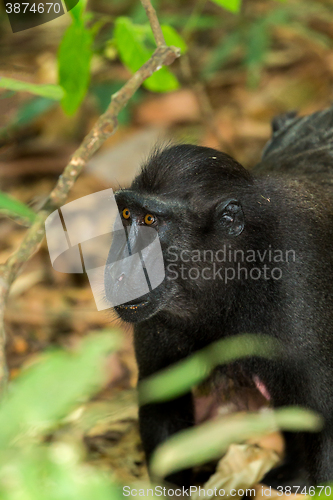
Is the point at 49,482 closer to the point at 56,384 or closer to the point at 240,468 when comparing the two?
the point at 56,384

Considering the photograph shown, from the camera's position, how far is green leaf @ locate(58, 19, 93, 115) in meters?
3.21

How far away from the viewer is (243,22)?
7211 mm

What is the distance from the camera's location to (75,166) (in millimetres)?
2873

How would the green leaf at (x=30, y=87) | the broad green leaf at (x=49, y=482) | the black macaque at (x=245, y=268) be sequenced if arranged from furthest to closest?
the black macaque at (x=245, y=268), the green leaf at (x=30, y=87), the broad green leaf at (x=49, y=482)

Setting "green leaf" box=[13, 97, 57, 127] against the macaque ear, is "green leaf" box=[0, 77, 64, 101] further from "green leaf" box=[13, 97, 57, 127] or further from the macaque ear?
"green leaf" box=[13, 97, 57, 127]

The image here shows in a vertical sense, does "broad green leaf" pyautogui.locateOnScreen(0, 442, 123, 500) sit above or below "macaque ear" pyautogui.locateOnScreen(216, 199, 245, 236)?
above

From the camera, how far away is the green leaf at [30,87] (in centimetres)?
175

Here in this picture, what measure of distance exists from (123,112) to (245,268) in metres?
4.14

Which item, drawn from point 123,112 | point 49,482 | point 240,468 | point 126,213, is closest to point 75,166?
point 126,213

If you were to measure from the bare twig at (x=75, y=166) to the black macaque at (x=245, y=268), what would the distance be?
342mm

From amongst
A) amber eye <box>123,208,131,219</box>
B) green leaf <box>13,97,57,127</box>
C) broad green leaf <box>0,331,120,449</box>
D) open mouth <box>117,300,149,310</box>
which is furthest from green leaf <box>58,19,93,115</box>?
broad green leaf <box>0,331,120,449</box>

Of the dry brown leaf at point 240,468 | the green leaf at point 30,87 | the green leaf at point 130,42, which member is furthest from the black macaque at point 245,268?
the green leaf at point 30,87

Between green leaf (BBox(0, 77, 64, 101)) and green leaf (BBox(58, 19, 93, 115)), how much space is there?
46.9 inches

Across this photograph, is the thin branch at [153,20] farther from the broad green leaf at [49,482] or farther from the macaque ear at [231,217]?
→ the broad green leaf at [49,482]
